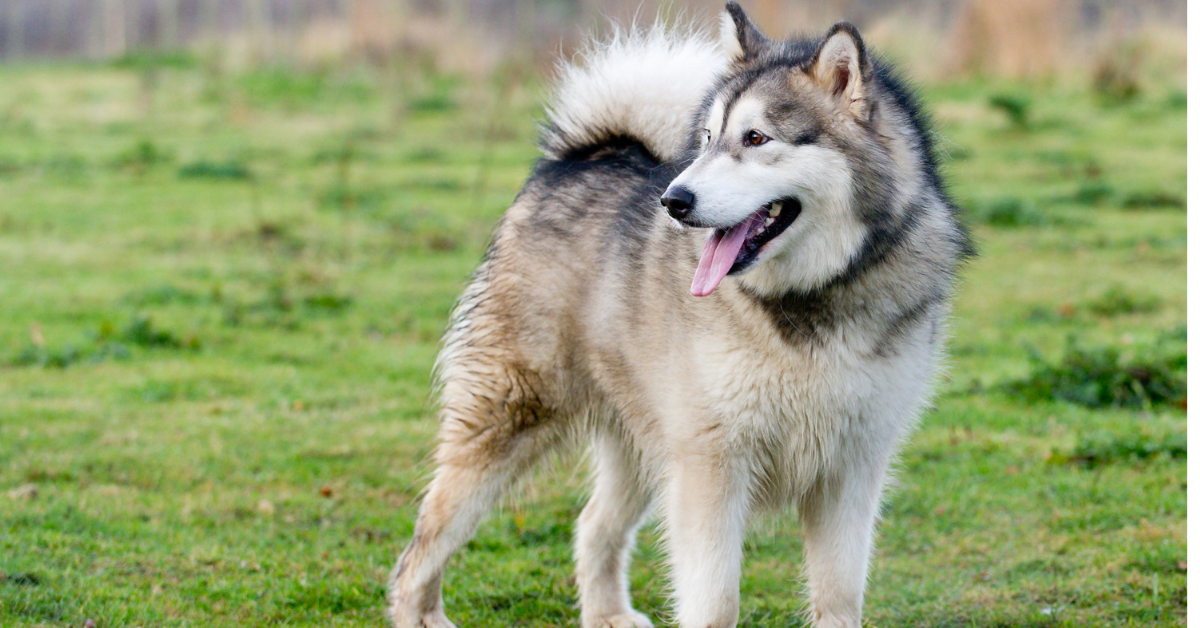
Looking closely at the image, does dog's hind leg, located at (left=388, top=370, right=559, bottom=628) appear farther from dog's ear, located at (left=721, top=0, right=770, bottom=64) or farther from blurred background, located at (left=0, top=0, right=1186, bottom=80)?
blurred background, located at (left=0, top=0, right=1186, bottom=80)

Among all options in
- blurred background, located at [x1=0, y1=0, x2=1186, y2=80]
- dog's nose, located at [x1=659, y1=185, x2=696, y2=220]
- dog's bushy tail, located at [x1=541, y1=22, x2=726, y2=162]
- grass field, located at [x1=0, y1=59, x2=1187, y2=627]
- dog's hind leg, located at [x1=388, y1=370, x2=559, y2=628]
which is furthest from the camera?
blurred background, located at [x1=0, y1=0, x2=1186, y2=80]

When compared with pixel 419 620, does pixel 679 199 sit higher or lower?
higher

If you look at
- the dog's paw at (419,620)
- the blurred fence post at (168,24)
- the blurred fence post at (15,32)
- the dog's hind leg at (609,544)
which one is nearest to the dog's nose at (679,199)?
the dog's hind leg at (609,544)

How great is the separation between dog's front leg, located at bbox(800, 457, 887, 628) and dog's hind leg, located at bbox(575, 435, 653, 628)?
72 cm

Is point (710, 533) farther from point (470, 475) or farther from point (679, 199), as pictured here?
point (679, 199)

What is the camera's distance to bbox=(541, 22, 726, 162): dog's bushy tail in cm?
397

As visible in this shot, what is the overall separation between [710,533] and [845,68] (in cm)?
132

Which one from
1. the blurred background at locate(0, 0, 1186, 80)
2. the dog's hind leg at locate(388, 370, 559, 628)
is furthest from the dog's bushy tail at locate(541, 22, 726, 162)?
the blurred background at locate(0, 0, 1186, 80)

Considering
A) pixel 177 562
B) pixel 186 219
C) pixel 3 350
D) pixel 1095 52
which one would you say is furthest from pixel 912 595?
pixel 1095 52

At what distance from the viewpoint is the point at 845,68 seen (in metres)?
3.16

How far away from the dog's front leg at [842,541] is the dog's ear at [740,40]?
48.7 inches

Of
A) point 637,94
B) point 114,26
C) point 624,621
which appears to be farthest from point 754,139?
point 114,26

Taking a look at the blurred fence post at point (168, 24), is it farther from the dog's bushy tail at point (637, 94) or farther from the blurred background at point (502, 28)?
the dog's bushy tail at point (637, 94)

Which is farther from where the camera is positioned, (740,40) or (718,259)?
(740,40)
